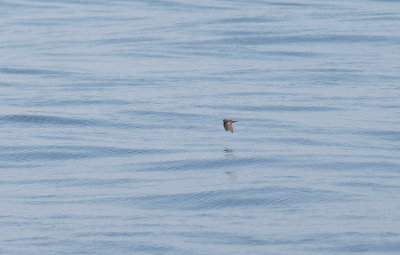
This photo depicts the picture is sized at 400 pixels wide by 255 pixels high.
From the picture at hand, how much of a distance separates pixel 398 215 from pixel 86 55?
28.7 meters

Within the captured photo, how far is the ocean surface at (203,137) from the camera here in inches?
918

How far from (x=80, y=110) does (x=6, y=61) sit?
1329 cm

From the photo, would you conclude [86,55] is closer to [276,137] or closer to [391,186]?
[276,137]

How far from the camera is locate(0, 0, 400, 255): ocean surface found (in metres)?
23.3

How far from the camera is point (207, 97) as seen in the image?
127ft

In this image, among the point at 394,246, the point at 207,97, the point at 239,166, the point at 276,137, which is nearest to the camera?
the point at 394,246

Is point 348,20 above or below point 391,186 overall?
above

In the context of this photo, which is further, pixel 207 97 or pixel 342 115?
pixel 207 97

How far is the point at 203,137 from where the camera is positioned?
32344 mm

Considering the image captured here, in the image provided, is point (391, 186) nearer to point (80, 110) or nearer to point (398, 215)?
point (398, 215)

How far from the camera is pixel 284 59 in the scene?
47.1m

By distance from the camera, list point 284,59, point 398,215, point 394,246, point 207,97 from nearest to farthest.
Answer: point 394,246
point 398,215
point 207,97
point 284,59

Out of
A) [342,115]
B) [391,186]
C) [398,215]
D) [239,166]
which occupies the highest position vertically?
[342,115]

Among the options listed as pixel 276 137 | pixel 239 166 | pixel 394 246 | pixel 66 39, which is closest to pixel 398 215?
pixel 394 246
